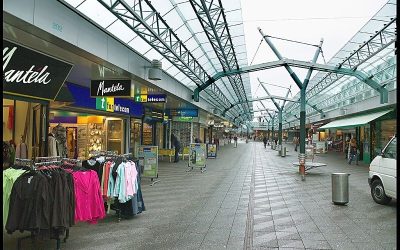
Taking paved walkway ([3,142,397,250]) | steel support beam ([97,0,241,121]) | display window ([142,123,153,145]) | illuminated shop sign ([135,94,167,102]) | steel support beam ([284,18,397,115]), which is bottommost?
paved walkway ([3,142,397,250])

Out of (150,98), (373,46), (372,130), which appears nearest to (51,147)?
(150,98)

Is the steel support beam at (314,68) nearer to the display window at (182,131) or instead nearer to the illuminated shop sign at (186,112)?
the illuminated shop sign at (186,112)

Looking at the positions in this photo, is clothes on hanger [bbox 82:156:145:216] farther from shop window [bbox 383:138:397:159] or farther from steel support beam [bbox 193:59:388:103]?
steel support beam [bbox 193:59:388:103]

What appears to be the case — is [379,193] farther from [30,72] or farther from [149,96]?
[149,96]

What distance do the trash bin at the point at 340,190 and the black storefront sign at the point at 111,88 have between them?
5871mm

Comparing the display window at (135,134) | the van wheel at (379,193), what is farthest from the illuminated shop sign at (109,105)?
the van wheel at (379,193)

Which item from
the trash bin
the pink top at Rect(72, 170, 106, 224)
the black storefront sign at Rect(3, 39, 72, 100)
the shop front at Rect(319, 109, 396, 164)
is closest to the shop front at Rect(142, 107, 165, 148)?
the shop front at Rect(319, 109, 396, 164)

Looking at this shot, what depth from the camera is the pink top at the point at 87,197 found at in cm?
564

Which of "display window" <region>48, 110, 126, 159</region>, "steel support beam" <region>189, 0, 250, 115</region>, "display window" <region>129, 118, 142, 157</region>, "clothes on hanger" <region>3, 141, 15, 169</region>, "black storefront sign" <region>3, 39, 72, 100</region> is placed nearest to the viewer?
"black storefront sign" <region>3, 39, 72, 100</region>

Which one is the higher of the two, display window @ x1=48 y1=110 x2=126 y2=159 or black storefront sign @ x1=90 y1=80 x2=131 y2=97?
black storefront sign @ x1=90 y1=80 x2=131 y2=97

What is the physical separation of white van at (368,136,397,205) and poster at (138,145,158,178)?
22.9 feet

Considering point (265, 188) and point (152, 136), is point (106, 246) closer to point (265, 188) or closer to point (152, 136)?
point (265, 188)

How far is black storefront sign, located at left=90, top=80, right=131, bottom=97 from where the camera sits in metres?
9.57

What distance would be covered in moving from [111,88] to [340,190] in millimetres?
6517
